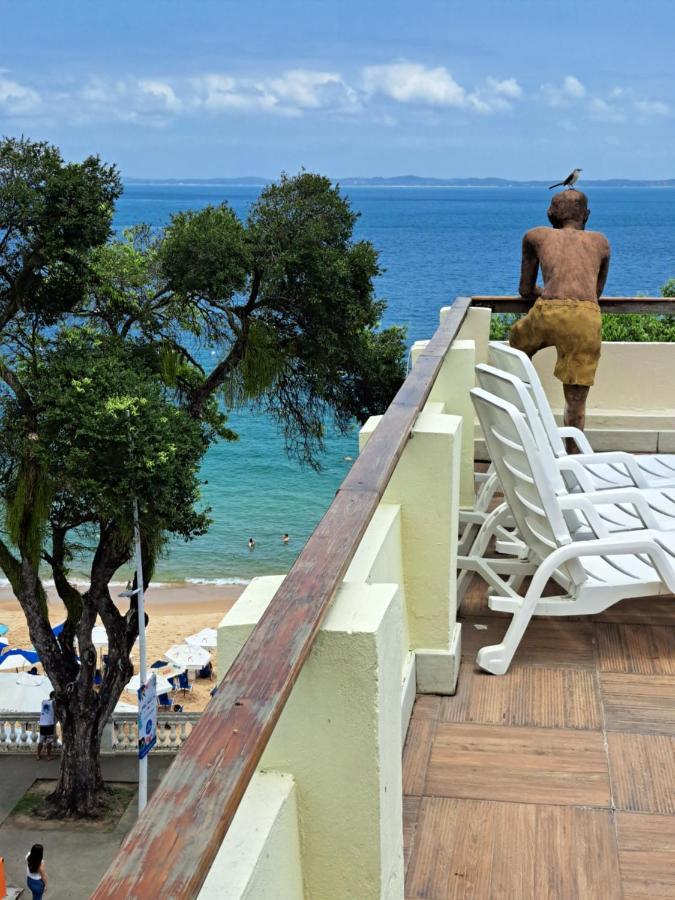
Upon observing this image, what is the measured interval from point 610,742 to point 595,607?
0.63 m

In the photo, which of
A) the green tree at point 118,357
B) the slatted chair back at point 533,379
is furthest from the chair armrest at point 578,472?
the green tree at point 118,357

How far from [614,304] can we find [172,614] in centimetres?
3147

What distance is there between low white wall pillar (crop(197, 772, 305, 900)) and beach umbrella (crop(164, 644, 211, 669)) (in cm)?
2637

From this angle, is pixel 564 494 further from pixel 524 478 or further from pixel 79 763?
pixel 79 763

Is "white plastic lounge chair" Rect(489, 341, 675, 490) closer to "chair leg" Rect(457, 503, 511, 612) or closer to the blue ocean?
"chair leg" Rect(457, 503, 511, 612)

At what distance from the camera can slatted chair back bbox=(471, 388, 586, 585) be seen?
3.92 m

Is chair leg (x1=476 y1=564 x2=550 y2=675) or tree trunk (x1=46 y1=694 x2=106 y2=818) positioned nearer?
chair leg (x1=476 y1=564 x2=550 y2=675)

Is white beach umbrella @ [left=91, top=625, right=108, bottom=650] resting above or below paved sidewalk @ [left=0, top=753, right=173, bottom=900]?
above

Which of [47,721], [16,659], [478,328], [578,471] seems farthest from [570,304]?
[16,659]

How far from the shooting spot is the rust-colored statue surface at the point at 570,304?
646cm

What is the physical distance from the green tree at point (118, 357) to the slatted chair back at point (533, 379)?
13.5 meters

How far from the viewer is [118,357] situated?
20.6 meters

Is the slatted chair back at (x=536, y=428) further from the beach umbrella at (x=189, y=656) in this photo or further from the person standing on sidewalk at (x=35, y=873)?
the beach umbrella at (x=189, y=656)

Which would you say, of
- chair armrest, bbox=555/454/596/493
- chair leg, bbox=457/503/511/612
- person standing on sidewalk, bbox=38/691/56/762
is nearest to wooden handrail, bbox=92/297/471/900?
chair armrest, bbox=555/454/596/493
